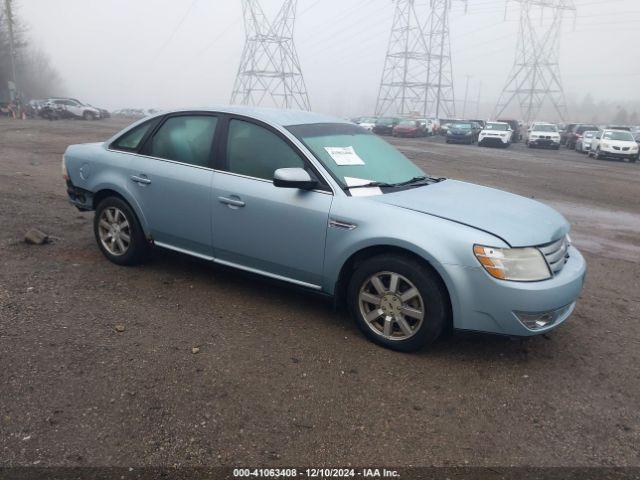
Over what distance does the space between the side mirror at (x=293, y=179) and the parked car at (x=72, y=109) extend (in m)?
41.5

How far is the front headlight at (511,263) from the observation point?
3232 millimetres

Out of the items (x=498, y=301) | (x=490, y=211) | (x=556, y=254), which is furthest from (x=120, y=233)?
(x=556, y=254)

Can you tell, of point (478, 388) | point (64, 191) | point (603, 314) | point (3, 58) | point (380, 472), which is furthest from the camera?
point (3, 58)

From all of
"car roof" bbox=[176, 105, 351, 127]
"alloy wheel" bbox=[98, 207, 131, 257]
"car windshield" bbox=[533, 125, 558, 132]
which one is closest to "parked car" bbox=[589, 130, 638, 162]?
"car windshield" bbox=[533, 125, 558, 132]

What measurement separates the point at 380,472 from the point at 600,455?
3.77 ft

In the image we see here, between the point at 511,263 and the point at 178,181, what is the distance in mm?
2735

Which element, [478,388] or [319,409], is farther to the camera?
[478,388]

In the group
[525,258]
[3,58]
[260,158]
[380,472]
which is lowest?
[380,472]

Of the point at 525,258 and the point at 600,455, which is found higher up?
the point at 525,258

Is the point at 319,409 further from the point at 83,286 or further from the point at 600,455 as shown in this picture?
the point at 83,286

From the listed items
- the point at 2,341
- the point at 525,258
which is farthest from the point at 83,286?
the point at 525,258

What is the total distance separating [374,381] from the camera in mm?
3229

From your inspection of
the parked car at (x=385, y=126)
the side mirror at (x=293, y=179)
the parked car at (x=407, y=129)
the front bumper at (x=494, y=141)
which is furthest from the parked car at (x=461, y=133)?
the side mirror at (x=293, y=179)

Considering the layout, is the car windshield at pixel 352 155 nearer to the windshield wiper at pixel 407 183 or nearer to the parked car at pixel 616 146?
the windshield wiper at pixel 407 183
